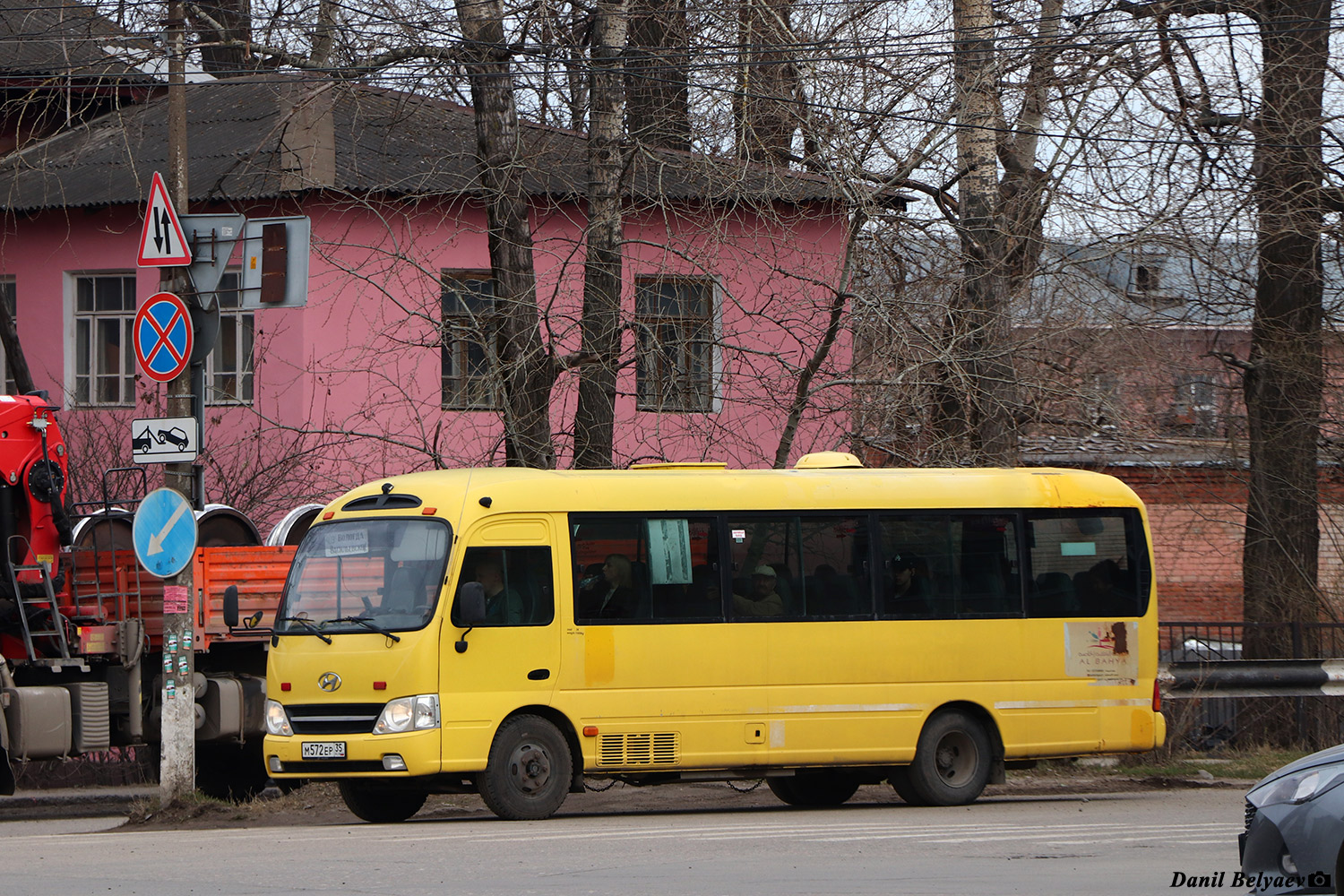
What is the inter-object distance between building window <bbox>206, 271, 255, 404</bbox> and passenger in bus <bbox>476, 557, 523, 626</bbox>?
36.4 feet

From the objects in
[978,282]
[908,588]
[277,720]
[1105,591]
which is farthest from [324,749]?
[978,282]

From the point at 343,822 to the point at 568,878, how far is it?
5.09 metres

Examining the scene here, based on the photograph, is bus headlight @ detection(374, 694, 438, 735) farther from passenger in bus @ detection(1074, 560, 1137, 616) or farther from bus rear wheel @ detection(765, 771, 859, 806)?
passenger in bus @ detection(1074, 560, 1137, 616)

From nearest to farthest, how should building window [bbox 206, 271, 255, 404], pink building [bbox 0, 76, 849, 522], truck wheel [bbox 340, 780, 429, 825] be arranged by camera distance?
1. truck wheel [bbox 340, 780, 429, 825]
2. pink building [bbox 0, 76, 849, 522]
3. building window [bbox 206, 271, 255, 404]

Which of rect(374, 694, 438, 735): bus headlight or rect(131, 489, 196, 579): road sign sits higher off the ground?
rect(131, 489, 196, 579): road sign

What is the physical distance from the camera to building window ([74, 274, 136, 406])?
23875 millimetres

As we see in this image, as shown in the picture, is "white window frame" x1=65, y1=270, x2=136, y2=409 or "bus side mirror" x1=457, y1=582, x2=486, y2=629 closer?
"bus side mirror" x1=457, y1=582, x2=486, y2=629

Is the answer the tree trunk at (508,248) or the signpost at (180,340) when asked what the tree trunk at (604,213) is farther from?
the signpost at (180,340)

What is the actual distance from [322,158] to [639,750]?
12.2 meters

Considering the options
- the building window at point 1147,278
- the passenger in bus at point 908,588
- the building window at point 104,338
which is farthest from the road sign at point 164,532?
the building window at point 104,338

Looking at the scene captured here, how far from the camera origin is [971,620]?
13.8 meters

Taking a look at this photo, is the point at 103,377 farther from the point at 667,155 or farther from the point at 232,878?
the point at 232,878

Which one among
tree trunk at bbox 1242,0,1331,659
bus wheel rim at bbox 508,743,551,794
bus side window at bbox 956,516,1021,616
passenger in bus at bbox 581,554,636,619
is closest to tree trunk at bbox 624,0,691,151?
bus side window at bbox 956,516,1021,616

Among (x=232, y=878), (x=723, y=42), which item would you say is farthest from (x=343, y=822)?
(x=723, y=42)
